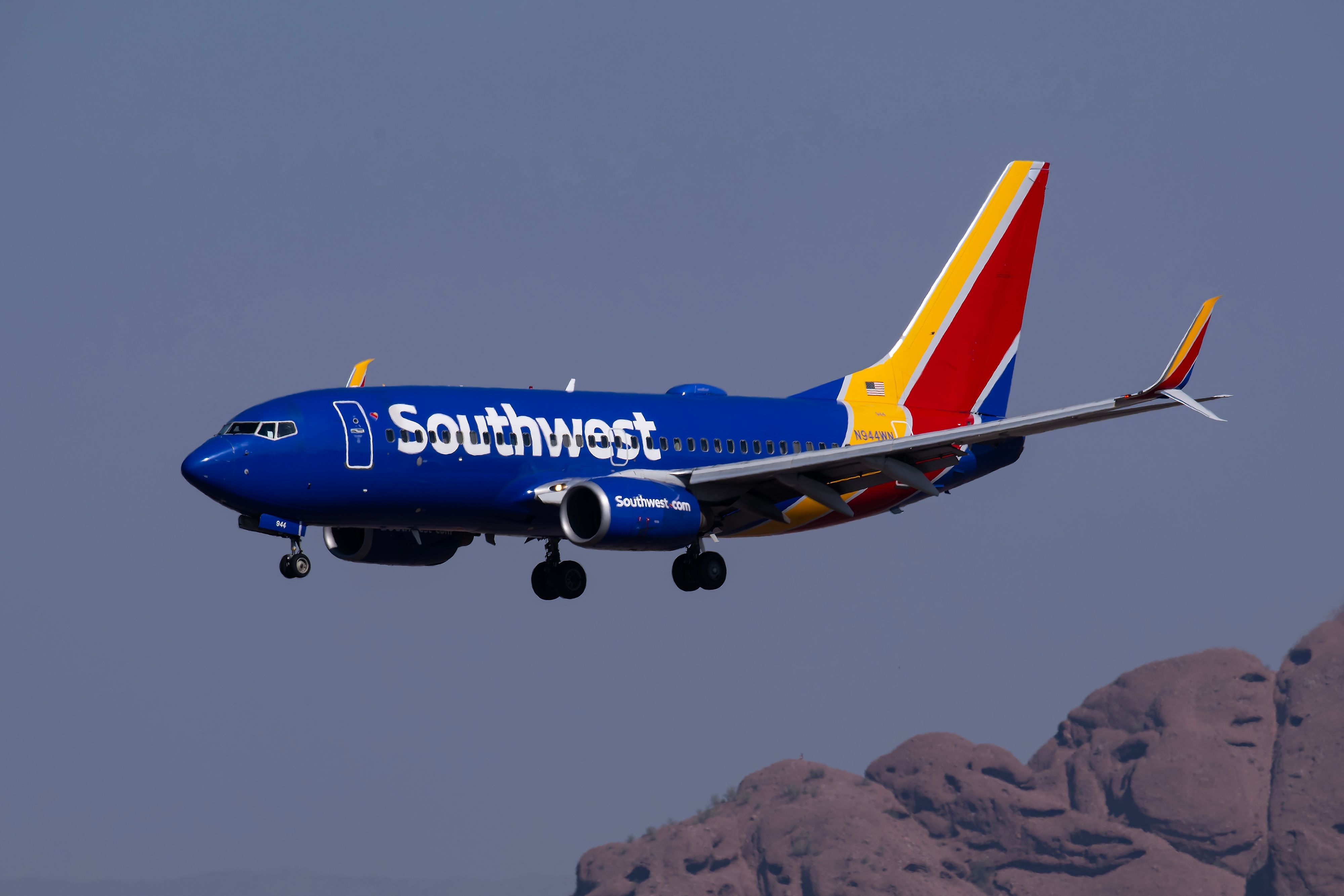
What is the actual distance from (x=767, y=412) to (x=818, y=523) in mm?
3908

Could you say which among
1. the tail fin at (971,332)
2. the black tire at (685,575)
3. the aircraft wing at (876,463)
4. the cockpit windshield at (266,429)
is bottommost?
the black tire at (685,575)

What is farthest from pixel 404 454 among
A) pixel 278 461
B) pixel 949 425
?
pixel 949 425

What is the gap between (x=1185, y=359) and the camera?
156 feet

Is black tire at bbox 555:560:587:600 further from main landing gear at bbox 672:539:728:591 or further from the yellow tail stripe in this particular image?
the yellow tail stripe

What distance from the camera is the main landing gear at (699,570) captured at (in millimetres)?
54875

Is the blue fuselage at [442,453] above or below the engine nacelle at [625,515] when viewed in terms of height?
above

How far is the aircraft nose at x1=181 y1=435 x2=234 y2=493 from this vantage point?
4666 centimetres

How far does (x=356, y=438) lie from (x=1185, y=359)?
21399mm

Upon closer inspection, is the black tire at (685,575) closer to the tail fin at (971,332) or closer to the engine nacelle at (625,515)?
the engine nacelle at (625,515)

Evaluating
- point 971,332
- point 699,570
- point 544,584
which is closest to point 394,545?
point 544,584

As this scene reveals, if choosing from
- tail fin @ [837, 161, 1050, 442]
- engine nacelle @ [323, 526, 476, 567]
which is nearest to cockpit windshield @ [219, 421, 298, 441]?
engine nacelle @ [323, 526, 476, 567]

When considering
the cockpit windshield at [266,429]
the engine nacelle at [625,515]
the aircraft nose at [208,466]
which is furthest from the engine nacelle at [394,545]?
the aircraft nose at [208,466]

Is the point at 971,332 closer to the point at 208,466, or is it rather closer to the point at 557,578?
the point at 557,578

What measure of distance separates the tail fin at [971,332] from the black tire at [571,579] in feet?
38.7
